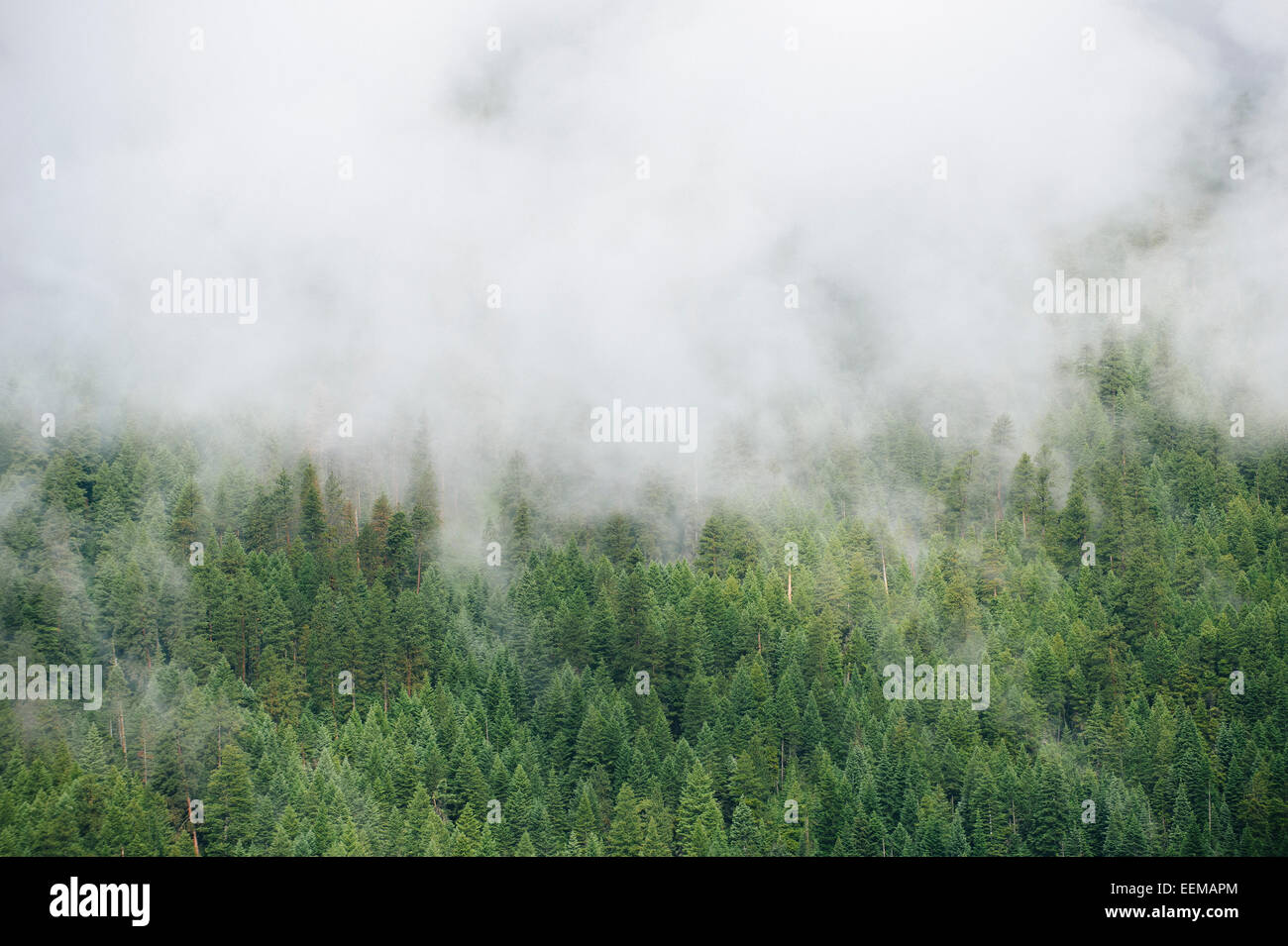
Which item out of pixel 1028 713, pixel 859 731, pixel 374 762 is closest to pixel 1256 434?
pixel 1028 713

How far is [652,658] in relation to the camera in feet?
391

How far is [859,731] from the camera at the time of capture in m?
108

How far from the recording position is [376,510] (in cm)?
15088

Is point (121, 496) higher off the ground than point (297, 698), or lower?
higher

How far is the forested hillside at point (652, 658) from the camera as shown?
9675 cm

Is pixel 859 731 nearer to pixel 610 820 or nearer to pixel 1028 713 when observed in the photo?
pixel 1028 713

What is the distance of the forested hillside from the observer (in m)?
96.8

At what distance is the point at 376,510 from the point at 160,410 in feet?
105
